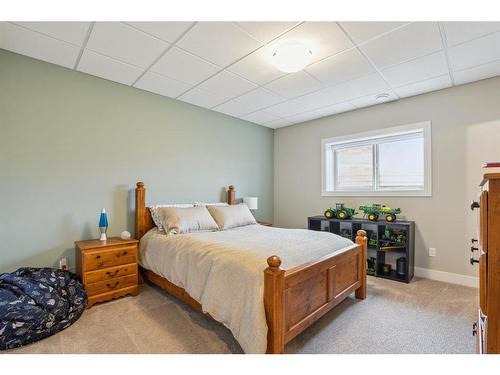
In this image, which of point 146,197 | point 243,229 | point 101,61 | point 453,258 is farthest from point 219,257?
point 453,258

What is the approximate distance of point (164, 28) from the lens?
1.96 m

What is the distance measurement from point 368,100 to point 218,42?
2.42 metres

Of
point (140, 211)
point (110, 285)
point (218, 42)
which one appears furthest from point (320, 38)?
point (110, 285)

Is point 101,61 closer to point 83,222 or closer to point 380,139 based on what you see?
point 83,222

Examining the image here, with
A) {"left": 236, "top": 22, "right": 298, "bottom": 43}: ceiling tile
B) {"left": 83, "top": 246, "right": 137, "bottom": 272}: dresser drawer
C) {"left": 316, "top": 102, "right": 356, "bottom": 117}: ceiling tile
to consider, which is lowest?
{"left": 83, "top": 246, "right": 137, "bottom": 272}: dresser drawer

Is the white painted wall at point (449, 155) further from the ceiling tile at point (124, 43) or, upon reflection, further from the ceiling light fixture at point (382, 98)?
the ceiling tile at point (124, 43)

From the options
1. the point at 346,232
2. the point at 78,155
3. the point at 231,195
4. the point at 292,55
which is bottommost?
the point at 346,232

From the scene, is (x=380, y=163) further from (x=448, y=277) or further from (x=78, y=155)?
(x=78, y=155)

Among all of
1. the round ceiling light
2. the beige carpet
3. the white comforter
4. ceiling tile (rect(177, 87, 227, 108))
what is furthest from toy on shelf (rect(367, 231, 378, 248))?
ceiling tile (rect(177, 87, 227, 108))

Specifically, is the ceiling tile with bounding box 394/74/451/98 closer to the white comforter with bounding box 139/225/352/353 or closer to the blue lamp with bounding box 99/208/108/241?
the white comforter with bounding box 139/225/352/353

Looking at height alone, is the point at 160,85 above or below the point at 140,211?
above

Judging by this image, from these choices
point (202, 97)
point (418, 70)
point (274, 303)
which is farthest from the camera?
point (202, 97)

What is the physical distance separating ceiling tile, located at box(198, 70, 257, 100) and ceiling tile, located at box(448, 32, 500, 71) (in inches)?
80.5

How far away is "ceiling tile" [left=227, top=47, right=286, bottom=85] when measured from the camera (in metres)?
2.36
